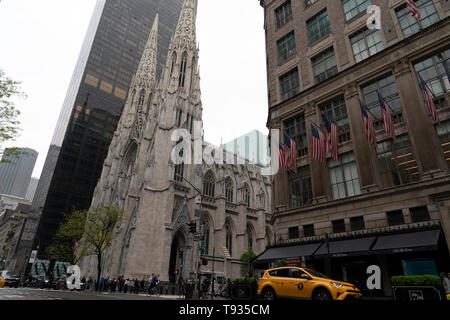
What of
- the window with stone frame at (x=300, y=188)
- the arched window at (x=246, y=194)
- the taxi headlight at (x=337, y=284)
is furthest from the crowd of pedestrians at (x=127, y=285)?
the arched window at (x=246, y=194)

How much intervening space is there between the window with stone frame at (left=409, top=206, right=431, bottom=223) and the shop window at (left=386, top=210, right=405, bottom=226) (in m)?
0.54

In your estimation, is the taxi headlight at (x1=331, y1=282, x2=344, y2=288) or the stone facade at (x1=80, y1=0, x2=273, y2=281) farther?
the stone facade at (x1=80, y1=0, x2=273, y2=281)

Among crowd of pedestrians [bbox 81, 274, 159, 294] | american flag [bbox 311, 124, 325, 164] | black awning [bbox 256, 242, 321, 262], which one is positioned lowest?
crowd of pedestrians [bbox 81, 274, 159, 294]

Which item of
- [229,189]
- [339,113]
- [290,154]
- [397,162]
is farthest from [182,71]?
[397,162]

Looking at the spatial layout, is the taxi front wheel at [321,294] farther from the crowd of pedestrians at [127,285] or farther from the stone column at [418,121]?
the crowd of pedestrians at [127,285]

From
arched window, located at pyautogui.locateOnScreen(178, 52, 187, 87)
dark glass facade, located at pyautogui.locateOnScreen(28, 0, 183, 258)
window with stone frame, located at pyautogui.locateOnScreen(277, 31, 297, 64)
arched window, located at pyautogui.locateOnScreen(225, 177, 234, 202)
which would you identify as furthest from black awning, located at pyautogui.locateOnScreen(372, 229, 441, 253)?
dark glass facade, located at pyautogui.locateOnScreen(28, 0, 183, 258)

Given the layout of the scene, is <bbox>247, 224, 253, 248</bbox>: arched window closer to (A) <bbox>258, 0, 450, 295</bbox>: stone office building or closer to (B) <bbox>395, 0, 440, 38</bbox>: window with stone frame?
(A) <bbox>258, 0, 450, 295</bbox>: stone office building

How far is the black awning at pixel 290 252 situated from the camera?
1775 centimetres

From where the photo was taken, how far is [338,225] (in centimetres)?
1800

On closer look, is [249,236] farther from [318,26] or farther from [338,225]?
[318,26]

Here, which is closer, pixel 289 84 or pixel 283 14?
pixel 289 84

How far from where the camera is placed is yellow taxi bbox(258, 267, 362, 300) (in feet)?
32.5

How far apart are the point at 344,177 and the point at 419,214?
16.4 ft
